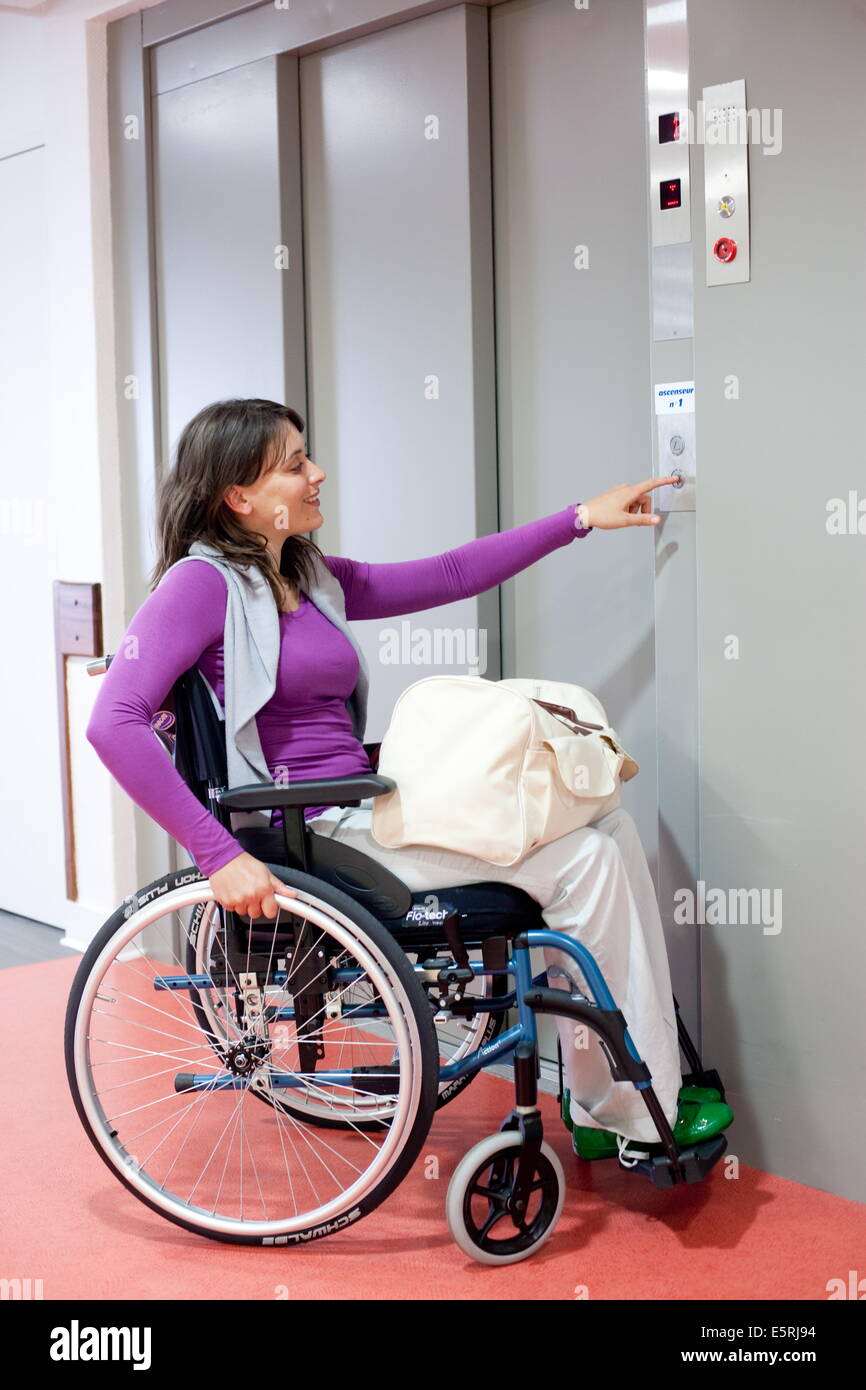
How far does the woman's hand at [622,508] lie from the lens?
2.30 metres

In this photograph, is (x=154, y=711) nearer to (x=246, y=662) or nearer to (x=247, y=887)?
(x=246, y=662)

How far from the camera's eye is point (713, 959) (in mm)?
2350

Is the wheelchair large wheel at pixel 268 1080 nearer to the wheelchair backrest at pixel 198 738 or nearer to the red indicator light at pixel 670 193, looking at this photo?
the wheelchair backrest at pixel 198 738

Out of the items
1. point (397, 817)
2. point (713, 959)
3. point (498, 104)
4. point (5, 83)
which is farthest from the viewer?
point (5, 83)

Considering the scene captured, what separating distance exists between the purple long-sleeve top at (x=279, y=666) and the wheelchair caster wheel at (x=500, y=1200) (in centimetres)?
55

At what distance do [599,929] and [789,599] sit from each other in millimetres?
612

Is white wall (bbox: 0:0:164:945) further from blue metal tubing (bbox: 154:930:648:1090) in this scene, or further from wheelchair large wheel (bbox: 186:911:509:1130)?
blue metal tubing (bbox: 154:930:648:1090)

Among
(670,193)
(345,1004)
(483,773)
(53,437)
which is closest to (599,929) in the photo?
(483,773)

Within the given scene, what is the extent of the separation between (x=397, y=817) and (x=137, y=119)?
2.12m

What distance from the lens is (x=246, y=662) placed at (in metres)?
2.08

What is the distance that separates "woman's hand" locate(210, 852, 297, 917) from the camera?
1.93 m

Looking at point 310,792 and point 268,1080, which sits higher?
point 310,792
